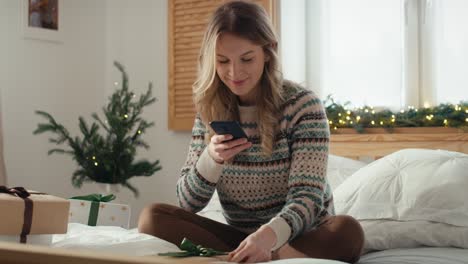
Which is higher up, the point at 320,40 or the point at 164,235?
the point at 320,40

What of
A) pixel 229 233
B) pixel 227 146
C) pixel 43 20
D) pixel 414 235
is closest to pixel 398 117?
pixel 414 235

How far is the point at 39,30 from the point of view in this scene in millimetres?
3947

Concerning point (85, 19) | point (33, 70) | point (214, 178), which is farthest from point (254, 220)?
point (85, 19)

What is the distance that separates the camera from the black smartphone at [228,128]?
1.71 meters

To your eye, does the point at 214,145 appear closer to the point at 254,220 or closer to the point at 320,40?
the point at 254,220

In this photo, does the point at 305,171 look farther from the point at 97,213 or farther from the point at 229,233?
the point at 97,213

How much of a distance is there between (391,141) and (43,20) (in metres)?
2.13

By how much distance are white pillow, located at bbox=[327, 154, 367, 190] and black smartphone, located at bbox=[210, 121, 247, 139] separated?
37.2 inches

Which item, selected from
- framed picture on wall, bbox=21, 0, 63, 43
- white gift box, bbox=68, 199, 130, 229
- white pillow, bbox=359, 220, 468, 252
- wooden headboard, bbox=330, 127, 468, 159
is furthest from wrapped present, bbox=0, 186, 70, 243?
framed picture on wall, bbox=21, 0, 63, 43

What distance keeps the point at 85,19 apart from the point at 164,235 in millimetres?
2682

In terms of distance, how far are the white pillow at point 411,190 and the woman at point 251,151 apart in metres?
0.33

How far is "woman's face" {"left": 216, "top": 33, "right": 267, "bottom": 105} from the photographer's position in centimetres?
185

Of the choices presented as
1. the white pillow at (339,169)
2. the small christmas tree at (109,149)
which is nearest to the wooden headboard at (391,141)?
the white pillow at (339,169)

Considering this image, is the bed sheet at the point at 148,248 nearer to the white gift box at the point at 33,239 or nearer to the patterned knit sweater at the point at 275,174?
the white gift box at the point at 33,239
